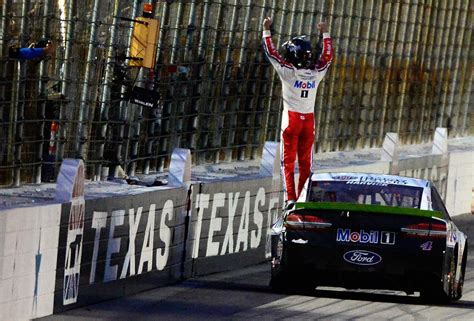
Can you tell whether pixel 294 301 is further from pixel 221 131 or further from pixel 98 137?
pixel 221 131

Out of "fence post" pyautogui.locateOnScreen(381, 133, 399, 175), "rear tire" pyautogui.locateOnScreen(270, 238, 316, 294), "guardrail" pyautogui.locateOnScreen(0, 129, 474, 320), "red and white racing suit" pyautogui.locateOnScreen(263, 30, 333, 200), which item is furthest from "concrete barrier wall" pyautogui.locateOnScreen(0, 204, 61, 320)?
"fence post" pyautogui.locateOnScreen(381, 133, 399, 175)

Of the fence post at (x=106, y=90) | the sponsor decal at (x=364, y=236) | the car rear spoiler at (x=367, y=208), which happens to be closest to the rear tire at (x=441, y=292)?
the car rear spoiler at (x=367, y=208)

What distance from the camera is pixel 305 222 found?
1577 centimetres

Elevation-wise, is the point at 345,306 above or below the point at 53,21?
below

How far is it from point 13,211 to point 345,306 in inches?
146

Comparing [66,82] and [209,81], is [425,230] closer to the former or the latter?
[66,82]

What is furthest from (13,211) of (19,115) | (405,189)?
(405,189)

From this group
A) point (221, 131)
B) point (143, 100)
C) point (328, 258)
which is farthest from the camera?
point (221, 131)

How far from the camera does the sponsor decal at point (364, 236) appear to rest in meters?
15.7

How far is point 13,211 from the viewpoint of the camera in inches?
514

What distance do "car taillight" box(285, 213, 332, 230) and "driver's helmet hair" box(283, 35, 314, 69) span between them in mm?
5440

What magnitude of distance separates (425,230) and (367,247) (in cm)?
50

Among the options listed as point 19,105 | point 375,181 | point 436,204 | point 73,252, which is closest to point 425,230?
point 436,204

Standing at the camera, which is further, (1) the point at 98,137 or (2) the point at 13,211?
(1) the point at 98,137
